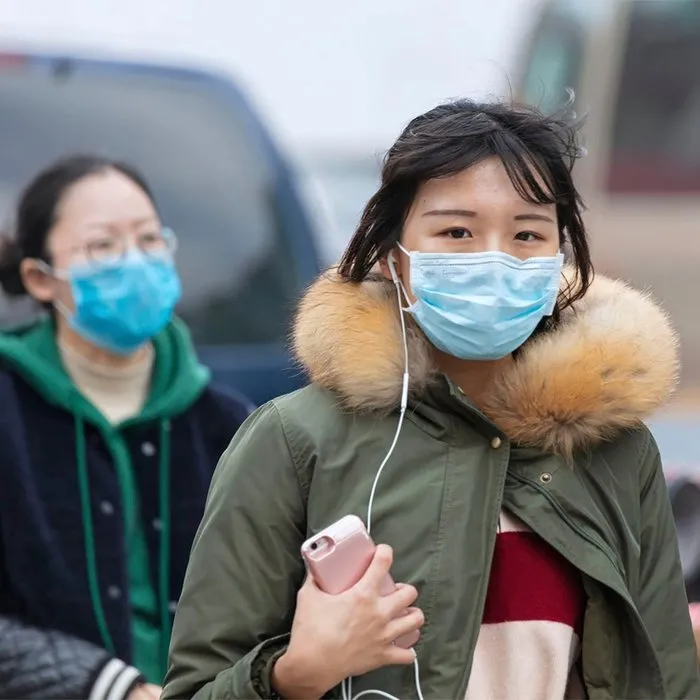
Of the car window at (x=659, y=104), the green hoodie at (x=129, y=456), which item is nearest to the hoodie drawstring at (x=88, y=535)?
the green hoodie at (x=129, y=456)

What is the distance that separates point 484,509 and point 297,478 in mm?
254

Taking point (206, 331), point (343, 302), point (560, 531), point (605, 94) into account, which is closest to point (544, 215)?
A: point (343, 302)

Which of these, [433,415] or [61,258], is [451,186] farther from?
[61,258]

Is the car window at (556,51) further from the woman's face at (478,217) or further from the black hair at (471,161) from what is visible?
the woman's face at (478,217)

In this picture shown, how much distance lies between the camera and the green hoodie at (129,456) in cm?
276

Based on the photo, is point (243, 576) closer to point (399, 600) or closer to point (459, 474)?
point (399, 600)

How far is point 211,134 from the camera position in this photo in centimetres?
444

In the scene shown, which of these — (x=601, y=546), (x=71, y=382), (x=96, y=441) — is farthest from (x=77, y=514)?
(x=601, y=546)

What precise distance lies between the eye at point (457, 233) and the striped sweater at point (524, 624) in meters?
0.40

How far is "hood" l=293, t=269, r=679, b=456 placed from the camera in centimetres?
191

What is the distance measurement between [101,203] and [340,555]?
1511mm

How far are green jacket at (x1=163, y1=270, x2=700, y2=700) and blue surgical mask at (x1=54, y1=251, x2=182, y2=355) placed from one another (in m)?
0.98

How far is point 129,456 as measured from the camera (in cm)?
288

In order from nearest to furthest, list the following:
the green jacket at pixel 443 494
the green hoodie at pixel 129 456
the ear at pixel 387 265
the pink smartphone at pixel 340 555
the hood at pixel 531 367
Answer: the pink smartphone at pixel 340 555
the green jacket at pixel 443 494
the hood at pixel 531 367
the ear at pixel 387 265
the green hoodie at pixel 129 456
